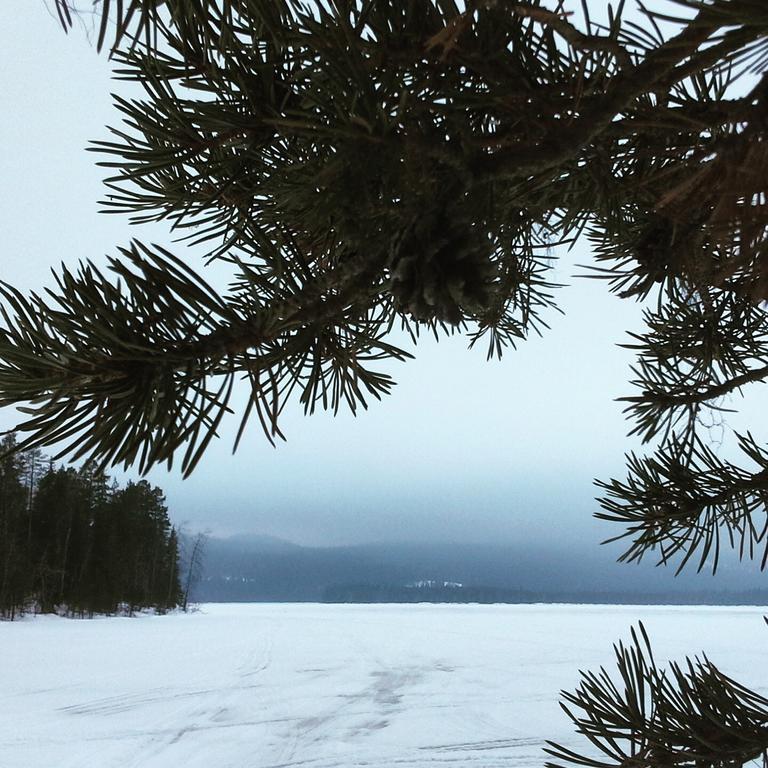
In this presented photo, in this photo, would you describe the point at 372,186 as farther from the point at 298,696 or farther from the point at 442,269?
the point at 298,696

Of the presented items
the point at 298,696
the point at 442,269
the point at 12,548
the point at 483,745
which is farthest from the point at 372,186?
the point at 12,548

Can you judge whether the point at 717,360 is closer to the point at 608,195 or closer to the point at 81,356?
the point at 608,195

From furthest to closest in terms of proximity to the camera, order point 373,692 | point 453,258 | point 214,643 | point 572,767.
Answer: point 214,643 < point 373,692 < point 572,767 < point 453,258

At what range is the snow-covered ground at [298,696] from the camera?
13.4 feet

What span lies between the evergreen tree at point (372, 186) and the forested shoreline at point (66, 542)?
19445 mm

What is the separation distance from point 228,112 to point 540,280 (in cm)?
62

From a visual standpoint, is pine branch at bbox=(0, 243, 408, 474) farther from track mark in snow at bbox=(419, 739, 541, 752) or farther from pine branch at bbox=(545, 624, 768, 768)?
track mark in snow at bbox=(419, 739, 541, 752)

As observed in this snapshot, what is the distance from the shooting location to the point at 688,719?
0.62 m

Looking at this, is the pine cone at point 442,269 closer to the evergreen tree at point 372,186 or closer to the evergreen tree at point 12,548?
the evergreen tree at point 372,186

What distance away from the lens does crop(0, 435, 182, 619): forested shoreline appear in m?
18.5

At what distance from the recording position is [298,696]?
5.78m

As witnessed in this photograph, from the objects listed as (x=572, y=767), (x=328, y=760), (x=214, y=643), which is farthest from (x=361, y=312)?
(x=214, y=643)

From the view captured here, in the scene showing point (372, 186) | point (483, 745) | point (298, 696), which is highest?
point (372, 186)

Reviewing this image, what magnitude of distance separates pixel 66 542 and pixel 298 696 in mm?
18537
